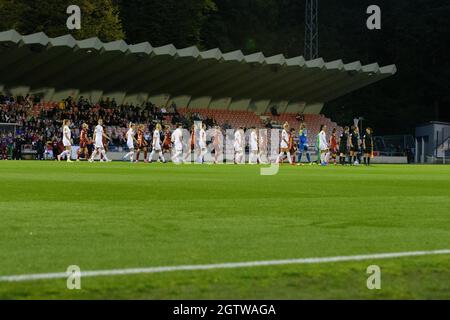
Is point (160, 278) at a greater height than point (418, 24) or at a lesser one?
lesser

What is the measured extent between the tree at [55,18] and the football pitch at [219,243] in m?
56.6

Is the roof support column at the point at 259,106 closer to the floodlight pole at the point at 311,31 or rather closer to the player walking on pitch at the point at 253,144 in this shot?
the floodlight pole at the point at 311,31

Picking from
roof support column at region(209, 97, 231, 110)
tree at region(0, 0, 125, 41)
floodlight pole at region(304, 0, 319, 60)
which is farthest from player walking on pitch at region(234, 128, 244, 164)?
tree at region(0, 0, 125, 41)

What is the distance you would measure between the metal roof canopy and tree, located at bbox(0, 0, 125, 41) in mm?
9355

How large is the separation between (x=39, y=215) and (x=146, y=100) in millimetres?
55097

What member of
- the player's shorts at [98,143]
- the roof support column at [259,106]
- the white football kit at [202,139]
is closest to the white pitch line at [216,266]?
the player's shorts at [98,143]

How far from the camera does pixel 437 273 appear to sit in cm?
633

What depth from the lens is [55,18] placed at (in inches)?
2785

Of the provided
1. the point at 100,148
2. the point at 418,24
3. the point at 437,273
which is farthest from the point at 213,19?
the point at 437,273

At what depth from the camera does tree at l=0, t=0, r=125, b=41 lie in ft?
228

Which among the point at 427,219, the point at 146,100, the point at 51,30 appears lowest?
the point at 427,219

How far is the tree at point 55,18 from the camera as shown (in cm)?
6950
